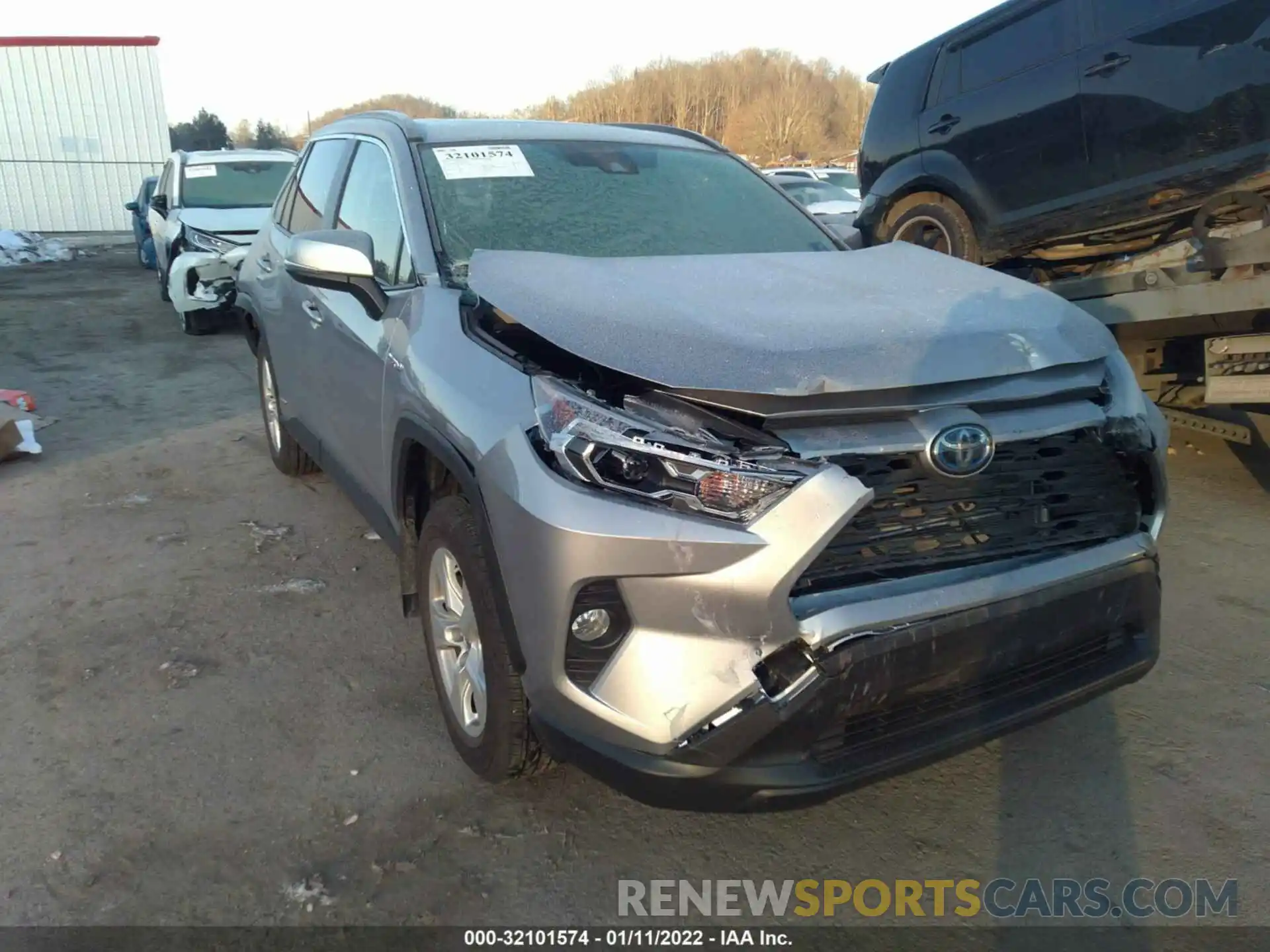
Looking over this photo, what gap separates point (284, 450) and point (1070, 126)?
456 centimetres

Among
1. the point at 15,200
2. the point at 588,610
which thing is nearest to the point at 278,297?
the point at 588,610

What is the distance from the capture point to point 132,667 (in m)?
3.48

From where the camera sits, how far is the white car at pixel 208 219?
1016cm

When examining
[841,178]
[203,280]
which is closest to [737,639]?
[203,280]

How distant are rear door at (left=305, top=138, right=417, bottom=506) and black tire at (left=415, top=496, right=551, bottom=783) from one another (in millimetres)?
661

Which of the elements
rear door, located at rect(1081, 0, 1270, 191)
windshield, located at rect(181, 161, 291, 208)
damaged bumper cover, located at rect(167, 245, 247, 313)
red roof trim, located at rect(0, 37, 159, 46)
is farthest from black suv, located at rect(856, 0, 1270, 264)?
red roof trim, located at rect(0, 37, 159, 46)

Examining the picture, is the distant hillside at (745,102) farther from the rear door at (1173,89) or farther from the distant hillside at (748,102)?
the rear door at (1173,89)

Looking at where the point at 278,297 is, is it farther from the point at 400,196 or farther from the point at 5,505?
the point at 5,505

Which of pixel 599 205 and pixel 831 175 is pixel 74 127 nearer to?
pixel 831 175

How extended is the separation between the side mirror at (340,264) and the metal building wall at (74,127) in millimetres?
27398

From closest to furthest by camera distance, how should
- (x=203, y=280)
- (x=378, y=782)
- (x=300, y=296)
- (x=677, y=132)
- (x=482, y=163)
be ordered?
1. (x=378, y=782)
2. (x=482, y=163)
3. (x=300, y=296)
4. (x=677, y=132)
5. (x=203, y=280)

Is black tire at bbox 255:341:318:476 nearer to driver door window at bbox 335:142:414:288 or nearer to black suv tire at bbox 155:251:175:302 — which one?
driver door window at bbox 335:142:414:288

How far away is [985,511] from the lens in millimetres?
2334

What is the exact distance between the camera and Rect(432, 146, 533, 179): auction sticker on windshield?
11.2ft
